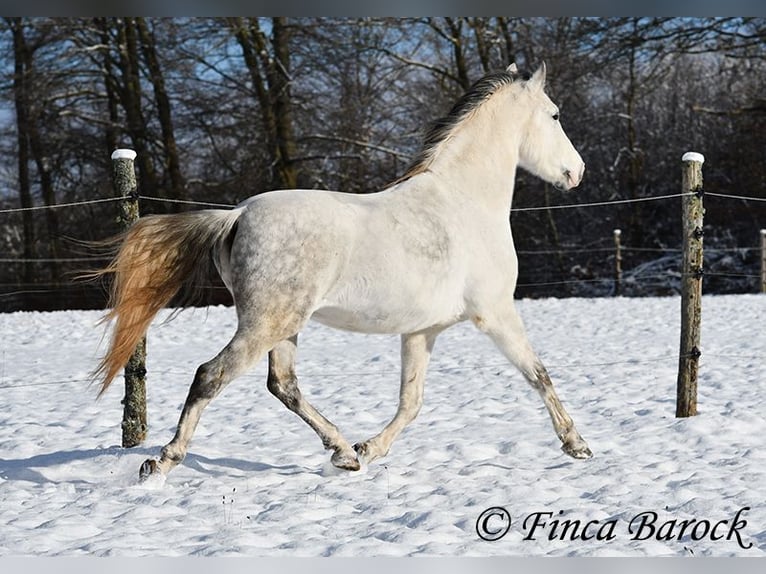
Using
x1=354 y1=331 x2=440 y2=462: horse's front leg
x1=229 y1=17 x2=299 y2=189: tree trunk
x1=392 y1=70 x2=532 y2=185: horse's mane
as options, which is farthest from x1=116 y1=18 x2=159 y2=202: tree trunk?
x1=354 y1=331 x2=440 y2=462: horse's front leg

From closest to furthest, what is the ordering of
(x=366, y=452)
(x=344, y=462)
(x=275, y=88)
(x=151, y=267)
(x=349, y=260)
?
(x=349, y=260) → (x=151, y=267) → (x=344, y=462) → (x=366, y=452) → (x=275, y=88)

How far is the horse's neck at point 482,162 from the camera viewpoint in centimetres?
449

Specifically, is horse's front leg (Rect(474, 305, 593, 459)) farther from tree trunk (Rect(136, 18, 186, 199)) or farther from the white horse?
tree trunk (Rect(136, 18, 186, 199))

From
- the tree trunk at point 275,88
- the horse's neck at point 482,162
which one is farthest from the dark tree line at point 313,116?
the horse's neck at point 482,162

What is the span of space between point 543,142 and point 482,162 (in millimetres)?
458

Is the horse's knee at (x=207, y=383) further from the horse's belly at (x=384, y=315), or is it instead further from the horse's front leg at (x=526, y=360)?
the horse's front leg at (x=526, y=360)

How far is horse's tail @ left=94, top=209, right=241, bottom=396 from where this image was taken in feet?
13.1

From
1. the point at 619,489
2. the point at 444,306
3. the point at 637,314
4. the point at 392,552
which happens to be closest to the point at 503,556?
the point at 392,552

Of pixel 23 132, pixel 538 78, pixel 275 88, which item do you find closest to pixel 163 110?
pixel 275 88

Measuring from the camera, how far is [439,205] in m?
4.30

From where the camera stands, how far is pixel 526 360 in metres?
4.41

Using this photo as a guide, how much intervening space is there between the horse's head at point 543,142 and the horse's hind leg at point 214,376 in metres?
1.88

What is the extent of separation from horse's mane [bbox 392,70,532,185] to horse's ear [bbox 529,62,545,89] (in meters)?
0.10

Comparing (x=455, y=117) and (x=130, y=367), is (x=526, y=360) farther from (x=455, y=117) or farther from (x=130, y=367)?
(x=130, y=367)
